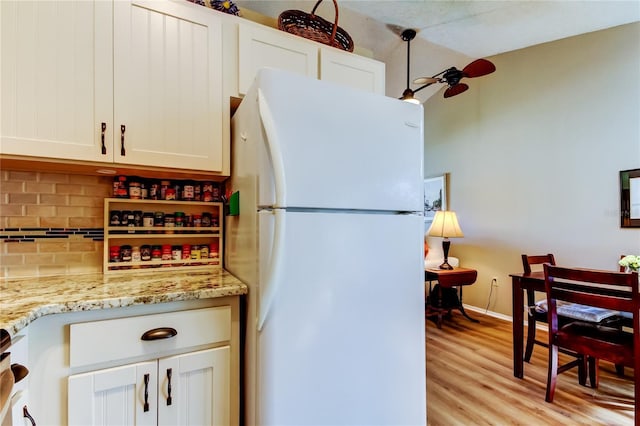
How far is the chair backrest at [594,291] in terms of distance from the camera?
1630 millimetres

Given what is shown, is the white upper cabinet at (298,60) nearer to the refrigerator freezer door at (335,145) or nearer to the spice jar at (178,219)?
the refrigerator freezer door at (335,145)

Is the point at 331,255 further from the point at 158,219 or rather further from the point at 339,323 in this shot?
the point at 158,219

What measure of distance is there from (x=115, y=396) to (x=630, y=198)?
3.75 metres

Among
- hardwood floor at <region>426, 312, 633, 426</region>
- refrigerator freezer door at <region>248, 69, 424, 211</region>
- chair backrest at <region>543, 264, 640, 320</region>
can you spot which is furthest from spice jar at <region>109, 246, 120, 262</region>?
chair backrest at <region>543, 264, 640, 320</region>

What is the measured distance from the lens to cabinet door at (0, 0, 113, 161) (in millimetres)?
1166

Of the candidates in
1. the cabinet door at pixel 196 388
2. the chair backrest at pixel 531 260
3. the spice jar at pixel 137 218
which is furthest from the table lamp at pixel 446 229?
the spice jar at pixel 137 218

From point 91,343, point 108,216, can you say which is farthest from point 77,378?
point 108,216

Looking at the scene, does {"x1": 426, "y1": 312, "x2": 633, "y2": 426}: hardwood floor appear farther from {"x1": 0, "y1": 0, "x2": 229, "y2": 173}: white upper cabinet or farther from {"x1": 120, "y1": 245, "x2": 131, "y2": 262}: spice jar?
{"x1": 0, "y1": 0, "x2": 229, "y2": 173}: white upper cabinet

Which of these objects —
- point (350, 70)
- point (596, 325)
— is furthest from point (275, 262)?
point (596, 325)

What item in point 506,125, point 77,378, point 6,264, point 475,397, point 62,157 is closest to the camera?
point 77,378

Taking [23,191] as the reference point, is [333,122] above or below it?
above

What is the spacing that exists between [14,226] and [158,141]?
0.76 m

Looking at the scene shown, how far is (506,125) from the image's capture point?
11.8 ft

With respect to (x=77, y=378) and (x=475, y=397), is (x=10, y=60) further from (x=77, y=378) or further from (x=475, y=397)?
(x=475, y=397)
